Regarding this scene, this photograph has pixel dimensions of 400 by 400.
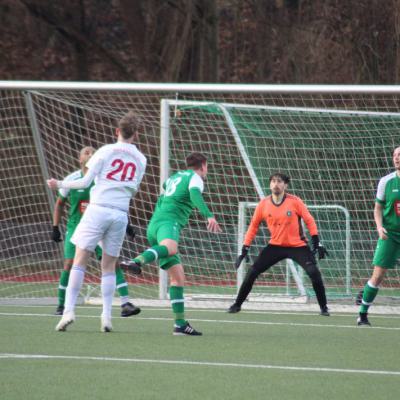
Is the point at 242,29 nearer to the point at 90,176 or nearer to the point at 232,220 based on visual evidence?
the point at 232,220

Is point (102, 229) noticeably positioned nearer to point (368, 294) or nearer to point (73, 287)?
point (73, 287)

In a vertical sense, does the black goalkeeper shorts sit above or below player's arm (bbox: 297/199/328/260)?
below

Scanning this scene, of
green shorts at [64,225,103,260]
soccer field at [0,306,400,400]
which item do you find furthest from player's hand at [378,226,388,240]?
green shorts at [64,225,103,260]

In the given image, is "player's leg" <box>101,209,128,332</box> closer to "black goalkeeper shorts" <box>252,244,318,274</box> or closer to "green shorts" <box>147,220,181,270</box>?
"green shorts" <box>147,220,181,270</box>

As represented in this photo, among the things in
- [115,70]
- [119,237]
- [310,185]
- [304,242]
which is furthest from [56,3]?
[119,237]

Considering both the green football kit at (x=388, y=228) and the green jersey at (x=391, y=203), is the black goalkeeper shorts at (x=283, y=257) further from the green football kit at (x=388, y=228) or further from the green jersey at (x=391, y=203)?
the green jersey at (x=391, y=203)

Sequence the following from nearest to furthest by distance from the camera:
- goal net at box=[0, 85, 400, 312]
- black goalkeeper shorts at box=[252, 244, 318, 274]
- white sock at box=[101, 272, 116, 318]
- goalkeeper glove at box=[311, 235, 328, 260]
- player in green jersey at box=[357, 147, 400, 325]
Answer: white sock at box=[101, 272, 116, 318]
player in green jersey at box=[357, 147, 400, 325]
goalkeeper glove at box=[311, 235, 328, 260]
black goalkeeper shorts at box=[252, 244, 318, 274]
goal net at box=[0, 85, 400, 312]

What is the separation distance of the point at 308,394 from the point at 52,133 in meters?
11.8

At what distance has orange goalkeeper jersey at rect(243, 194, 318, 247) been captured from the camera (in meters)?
13.2

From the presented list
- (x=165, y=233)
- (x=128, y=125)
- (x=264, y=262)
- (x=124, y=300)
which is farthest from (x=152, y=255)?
(x=264, y=262)

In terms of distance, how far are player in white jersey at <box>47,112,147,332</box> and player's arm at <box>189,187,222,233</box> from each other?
0.61 meters

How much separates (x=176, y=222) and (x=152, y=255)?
654mm

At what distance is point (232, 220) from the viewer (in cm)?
1725

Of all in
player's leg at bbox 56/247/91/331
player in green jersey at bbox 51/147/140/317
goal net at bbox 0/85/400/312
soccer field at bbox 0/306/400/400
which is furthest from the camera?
goal net at bbox 0/85/400/312
